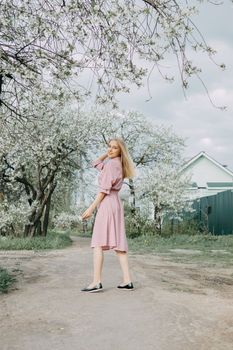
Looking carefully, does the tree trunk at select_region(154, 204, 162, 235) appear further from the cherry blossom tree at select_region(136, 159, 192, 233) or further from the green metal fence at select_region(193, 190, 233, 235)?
the green metal fence at select_region(193, 190, 233, 235)

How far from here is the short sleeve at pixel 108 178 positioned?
6.82 m

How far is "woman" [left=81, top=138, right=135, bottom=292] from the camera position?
6762mm

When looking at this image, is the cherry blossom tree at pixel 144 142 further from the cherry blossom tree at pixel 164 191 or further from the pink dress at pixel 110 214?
the pink dress at pixel 110 214

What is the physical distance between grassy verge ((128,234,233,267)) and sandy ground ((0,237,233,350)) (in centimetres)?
391

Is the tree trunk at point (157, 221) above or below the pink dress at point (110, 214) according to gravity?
above

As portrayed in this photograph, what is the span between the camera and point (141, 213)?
2542cm

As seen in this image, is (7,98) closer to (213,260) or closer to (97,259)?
(97,259)

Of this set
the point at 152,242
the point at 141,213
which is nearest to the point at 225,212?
the point at 141,213

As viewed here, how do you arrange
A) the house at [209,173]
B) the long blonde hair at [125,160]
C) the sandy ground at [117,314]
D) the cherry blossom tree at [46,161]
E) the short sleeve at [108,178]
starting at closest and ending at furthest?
the sandy ground at [117,314] < the short sleeve at [108,178] < the long blonde hair at [125,160] < the cherry blossom tree at [46,161] < the house at [209,173]

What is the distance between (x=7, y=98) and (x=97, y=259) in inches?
197

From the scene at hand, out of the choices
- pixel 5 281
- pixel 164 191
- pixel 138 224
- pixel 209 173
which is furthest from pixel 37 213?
pixel 209 173

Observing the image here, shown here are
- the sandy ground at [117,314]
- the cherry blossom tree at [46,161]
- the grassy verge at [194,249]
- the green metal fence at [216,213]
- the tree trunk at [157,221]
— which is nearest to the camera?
the sandy ground at [117,314]

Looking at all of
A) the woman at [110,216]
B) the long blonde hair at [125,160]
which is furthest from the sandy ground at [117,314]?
the long blonde hair at [125,160]

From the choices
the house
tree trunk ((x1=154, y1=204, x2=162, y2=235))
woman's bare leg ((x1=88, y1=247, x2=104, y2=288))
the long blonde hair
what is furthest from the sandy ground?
the house
